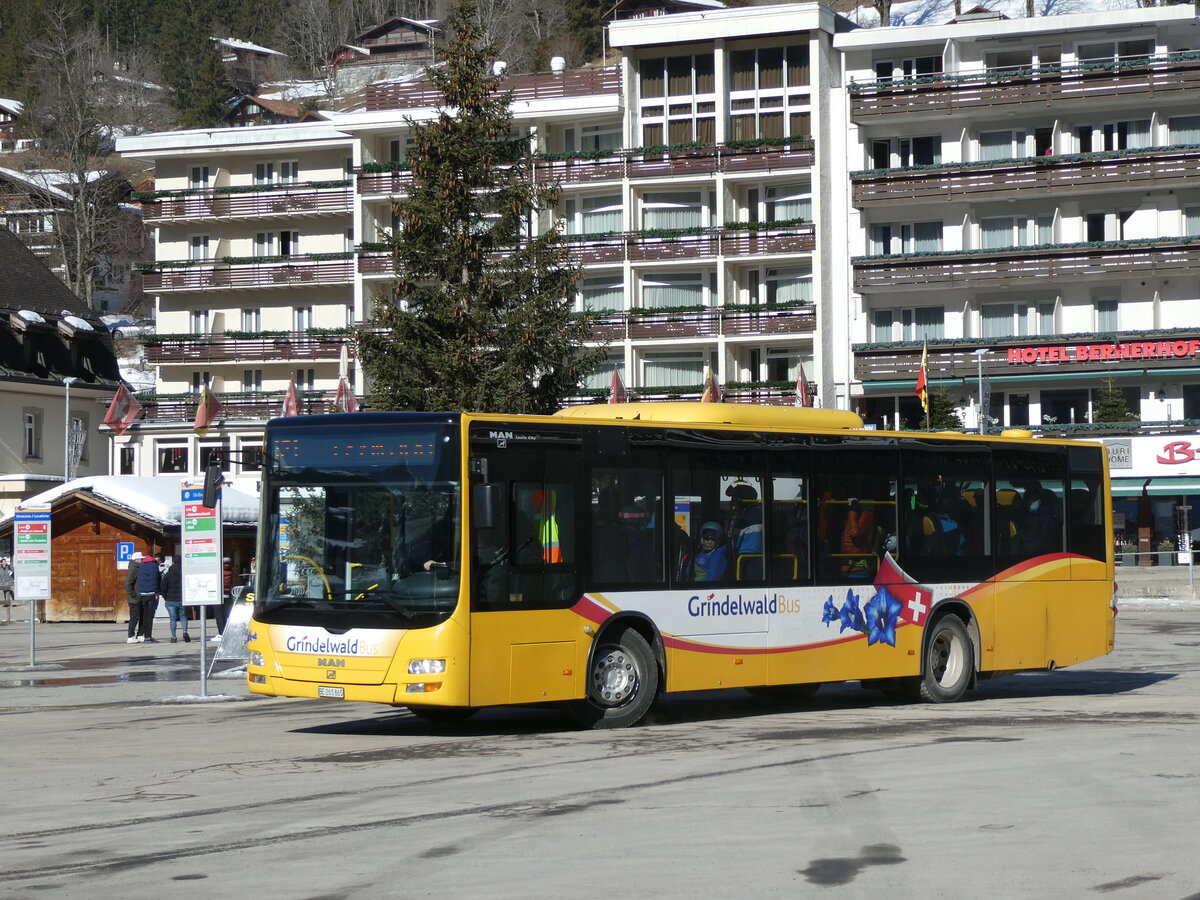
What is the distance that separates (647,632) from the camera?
17000mm

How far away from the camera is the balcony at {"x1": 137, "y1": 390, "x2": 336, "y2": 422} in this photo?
236 feet

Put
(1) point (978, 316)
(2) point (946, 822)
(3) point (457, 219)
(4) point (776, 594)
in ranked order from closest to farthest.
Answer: (2) point (946, 822) → (4) point (776, 594) → (3) point (457, 219) → (1) point (978, 316)

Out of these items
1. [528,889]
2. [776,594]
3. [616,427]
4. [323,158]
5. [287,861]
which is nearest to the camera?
[528,889]

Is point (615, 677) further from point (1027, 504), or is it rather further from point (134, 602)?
point (134, 602)

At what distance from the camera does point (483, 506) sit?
15531 mm

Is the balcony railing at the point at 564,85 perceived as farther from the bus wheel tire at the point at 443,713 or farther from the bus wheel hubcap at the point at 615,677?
the bus wheel hubcap at the point at 615,677

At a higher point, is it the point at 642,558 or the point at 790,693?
the point at 642,558

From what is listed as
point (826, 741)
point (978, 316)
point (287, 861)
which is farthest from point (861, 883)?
point (978, 316)

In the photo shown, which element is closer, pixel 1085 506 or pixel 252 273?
pixel 1085 506

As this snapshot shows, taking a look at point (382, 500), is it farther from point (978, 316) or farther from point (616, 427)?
point (978, 316)

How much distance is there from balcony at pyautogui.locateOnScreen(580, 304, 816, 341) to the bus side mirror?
4936 cm

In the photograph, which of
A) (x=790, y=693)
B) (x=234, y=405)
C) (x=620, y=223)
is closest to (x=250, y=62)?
(x=234, y=405)

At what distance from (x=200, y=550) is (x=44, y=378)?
53.2 metres

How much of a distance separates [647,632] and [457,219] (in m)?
20.5
